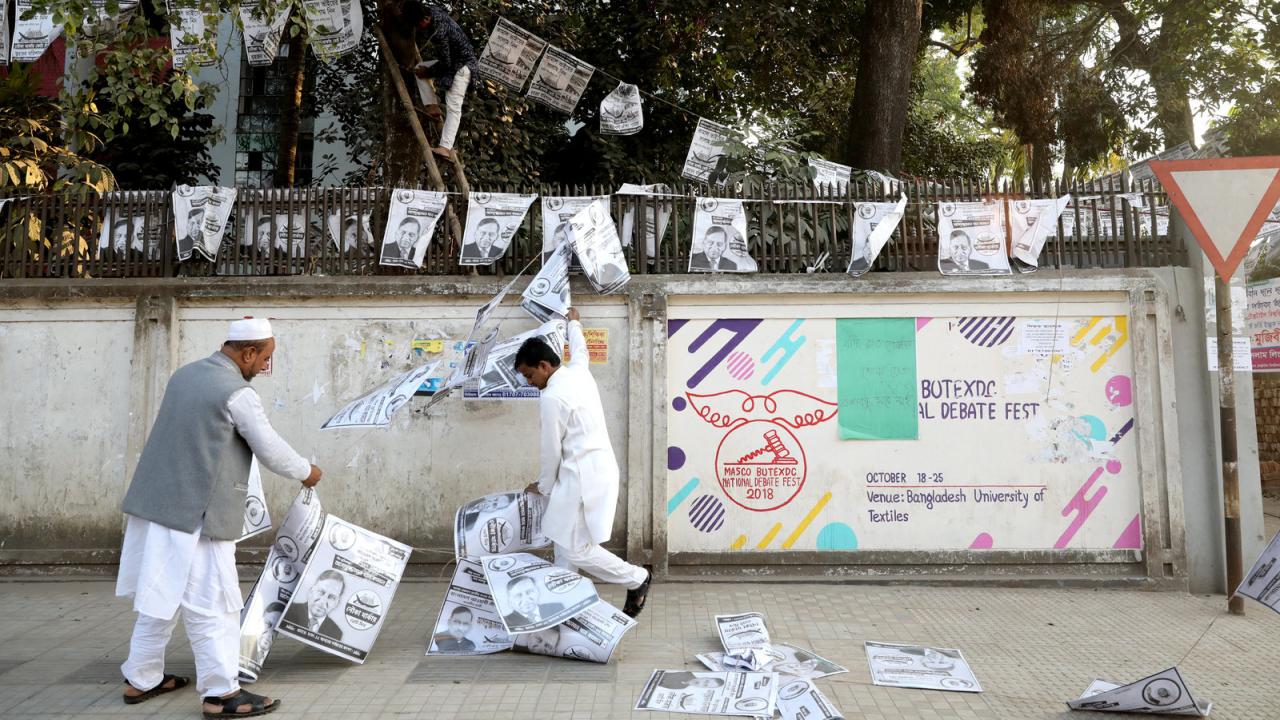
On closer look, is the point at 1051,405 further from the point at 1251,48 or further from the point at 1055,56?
the point at 1055,56

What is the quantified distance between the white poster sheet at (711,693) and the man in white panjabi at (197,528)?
5.76ft

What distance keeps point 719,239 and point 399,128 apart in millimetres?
3968

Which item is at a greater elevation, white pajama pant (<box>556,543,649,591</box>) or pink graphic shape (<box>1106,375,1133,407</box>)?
pink graphic shape (<box>1106,375,1133,407</box>)

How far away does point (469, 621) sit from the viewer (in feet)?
15.4

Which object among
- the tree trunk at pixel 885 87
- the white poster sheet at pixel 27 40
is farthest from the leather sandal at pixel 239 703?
the tree trunk at pixel 885 87

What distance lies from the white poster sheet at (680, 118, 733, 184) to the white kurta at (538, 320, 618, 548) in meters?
3.74

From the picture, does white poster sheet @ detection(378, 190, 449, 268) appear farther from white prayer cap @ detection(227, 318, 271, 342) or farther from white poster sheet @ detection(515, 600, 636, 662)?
white poster sheet @ detection(515, 600, 636, 662)

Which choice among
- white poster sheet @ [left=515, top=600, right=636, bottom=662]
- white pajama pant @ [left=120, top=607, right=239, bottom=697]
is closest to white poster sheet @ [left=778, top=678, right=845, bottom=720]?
white poster sheet @ [left=515, top=600, right=636, bottom=662]

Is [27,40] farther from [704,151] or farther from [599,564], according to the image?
[599,564]

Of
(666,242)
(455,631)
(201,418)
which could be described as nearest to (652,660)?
(455,631)

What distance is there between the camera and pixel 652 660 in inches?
179

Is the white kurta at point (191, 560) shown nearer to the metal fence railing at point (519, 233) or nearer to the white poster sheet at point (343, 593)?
the white poster sheet at point (343, 593)

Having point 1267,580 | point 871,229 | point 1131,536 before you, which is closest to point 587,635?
point 1267,580

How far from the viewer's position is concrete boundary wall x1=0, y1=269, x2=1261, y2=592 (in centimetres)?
625
